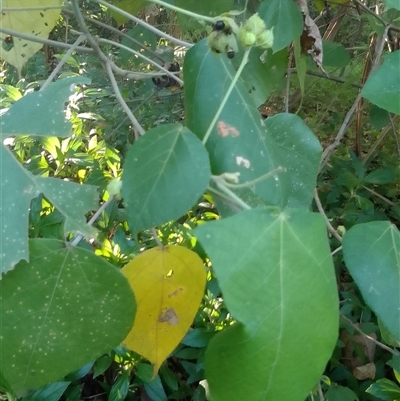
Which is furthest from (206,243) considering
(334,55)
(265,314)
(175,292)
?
(334,55)

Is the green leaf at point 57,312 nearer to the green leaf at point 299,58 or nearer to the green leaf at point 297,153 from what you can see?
the green leaf at point 297,153

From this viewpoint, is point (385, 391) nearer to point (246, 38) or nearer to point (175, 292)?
point (175, 292)

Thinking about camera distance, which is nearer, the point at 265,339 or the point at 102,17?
the point at 265,339

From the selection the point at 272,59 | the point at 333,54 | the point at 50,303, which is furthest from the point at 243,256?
the point at 333,54

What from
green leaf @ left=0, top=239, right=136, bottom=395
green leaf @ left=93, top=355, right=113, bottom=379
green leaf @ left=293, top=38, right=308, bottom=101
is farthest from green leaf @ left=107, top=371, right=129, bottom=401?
green leaf @ left=293, top=38, right=308, bottom=101

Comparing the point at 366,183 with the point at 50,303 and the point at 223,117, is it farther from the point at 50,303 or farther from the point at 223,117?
the point at 50,303

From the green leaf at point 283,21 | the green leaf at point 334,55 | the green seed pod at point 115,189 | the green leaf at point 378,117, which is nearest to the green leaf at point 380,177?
the green leaf at point 378,117
